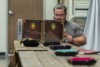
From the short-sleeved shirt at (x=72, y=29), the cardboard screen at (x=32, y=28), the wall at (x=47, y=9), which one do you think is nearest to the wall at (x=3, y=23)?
the wall at (x=47, y=9)

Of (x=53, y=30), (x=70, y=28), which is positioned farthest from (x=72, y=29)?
(x=53, y=30)

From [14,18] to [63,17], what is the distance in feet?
10.2

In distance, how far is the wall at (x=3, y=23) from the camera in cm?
617

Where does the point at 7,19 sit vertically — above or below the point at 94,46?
above

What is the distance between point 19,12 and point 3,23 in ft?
1.42

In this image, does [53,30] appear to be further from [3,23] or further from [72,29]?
[3,23]

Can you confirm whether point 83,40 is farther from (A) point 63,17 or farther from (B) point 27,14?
(B) point 27,14

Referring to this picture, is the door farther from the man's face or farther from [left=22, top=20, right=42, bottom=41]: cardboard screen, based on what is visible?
[left=22, top=20, right=42, bottom=41]: cardboard screen

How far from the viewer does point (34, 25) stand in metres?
2.71

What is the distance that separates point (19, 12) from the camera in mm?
6191

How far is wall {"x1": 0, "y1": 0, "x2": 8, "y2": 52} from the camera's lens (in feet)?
20.2

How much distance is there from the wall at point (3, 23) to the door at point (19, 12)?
0.10 metres

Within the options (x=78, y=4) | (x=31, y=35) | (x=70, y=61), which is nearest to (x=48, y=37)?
(x=31, y=35)

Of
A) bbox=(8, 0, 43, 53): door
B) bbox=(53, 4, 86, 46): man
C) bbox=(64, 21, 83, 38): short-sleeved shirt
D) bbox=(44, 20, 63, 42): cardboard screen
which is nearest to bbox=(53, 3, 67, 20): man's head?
bbox=(53, 4, 86, 46): man
